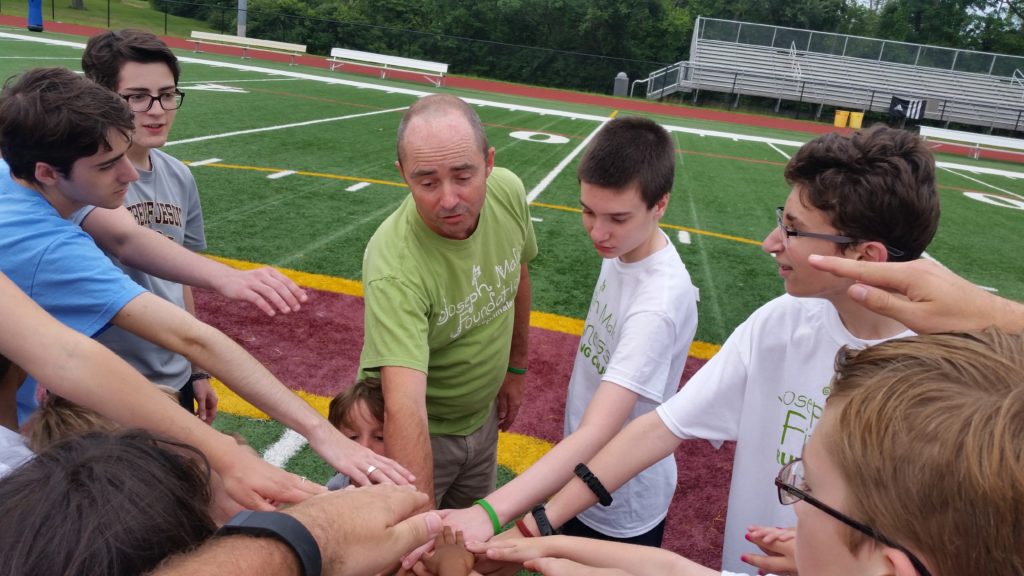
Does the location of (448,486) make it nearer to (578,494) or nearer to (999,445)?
(578,494)

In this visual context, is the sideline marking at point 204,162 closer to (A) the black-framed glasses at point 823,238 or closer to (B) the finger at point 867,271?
(A) the black-framed glasses at point 823,238

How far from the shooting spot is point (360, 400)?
7.53 ft

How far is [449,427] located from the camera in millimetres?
2564

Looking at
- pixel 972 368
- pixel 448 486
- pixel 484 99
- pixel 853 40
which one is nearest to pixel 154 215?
pixel 448 486

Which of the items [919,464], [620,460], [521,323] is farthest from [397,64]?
[919,464]

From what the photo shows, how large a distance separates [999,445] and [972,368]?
0.45 ft

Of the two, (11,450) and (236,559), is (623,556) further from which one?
(11,450)

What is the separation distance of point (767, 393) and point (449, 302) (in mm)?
1035

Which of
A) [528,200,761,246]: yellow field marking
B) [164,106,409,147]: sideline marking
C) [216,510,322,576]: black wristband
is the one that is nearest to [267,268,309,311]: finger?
[216,510,322,576]: black wristband

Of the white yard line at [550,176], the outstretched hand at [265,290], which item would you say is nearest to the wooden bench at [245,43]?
the white yard line at [550,176]

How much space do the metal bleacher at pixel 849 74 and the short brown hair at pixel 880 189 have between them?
3239 cm

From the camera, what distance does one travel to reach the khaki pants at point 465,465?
8.59 feet

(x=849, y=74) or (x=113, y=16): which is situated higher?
(x=849, y=74)

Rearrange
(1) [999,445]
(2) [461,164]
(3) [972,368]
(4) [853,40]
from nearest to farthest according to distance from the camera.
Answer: (1) [999,445] → (3) [972,368] → (2) [461,164] → (4) [853,40]
